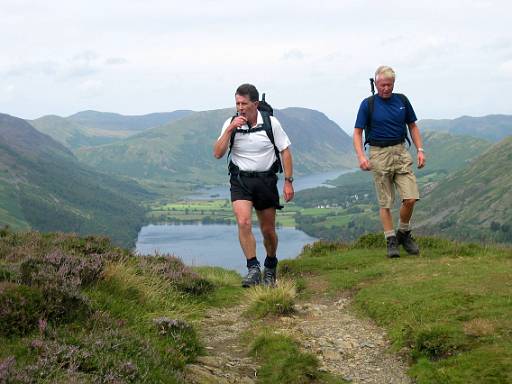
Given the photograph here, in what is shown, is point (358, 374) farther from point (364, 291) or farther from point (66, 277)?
point (66, 277)

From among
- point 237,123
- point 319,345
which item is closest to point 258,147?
point 237,123

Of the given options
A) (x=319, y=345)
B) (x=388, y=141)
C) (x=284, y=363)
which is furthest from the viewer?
(x=388, y=141)

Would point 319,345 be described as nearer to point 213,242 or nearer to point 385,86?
point 385,86

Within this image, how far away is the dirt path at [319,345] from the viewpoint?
17.6 ft

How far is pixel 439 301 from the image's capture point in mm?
6758

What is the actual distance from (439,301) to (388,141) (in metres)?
3.89

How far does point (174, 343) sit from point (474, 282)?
4315 mm

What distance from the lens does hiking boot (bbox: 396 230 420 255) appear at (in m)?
10.7

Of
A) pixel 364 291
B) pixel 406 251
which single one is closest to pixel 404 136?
pixel 406 251

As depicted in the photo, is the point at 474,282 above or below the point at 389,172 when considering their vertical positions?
below

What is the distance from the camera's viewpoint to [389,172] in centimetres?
1009

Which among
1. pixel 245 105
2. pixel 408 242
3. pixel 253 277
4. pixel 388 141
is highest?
pixel 245 105

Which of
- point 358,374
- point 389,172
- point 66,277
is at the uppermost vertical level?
point 389,172

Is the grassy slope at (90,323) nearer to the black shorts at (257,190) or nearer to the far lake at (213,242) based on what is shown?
the black shorts at (257,190)
